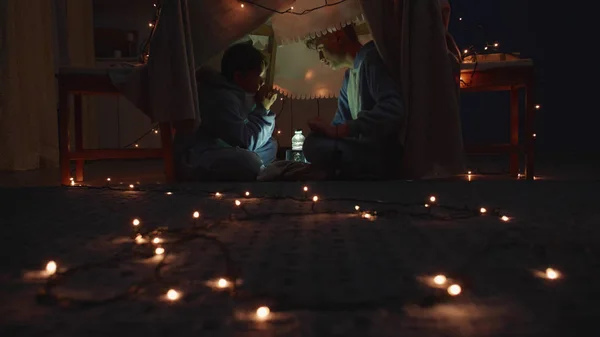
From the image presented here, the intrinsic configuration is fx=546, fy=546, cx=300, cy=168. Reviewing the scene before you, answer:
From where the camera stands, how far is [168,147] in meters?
1.87

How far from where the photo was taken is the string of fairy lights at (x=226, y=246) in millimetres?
544

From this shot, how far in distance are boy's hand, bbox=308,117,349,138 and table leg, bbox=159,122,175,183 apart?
48cm

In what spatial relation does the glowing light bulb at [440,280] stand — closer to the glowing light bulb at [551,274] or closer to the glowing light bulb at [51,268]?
the glowing light bulb at [551,274]

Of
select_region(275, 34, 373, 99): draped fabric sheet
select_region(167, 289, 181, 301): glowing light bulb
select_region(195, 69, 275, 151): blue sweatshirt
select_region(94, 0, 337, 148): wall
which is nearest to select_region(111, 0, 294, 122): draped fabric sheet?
select_region(195, 69, 275, 151): blue sweatshirt

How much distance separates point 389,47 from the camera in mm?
1828

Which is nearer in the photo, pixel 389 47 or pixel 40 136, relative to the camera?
pixel 389 47

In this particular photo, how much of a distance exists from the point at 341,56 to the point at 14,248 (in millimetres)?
1470

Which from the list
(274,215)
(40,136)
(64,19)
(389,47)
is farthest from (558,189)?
(64,19)

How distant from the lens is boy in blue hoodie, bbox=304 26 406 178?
175cm

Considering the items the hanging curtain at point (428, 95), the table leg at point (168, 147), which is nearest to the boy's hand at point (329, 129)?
the hanging curtain at point (428, 95)

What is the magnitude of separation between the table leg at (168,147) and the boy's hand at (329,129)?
482 mm

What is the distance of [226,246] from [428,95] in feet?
3.85

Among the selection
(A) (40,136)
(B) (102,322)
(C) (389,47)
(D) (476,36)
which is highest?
(D) (476,36)

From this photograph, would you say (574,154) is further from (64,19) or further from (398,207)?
(64,19)
